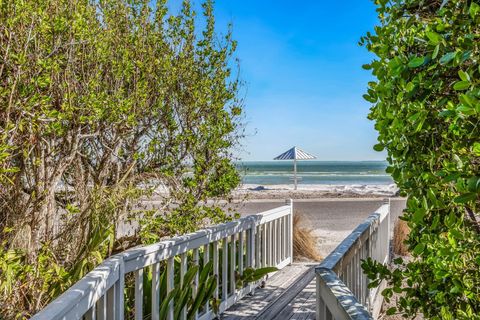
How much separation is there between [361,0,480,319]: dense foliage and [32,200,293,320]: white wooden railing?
126 centimetres

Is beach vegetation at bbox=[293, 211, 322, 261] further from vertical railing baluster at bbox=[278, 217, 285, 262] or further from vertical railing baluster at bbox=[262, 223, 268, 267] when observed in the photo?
vertical railing baluster at bbox=[262, 223, 268, 267]

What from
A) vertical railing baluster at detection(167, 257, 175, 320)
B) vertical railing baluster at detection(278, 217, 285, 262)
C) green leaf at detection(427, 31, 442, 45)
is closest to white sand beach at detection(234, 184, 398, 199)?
vertical railing baluster at detection(278, 217, 285, 262)

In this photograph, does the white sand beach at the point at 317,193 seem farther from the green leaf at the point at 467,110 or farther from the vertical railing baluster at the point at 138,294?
the green leaf at the point at 467,110

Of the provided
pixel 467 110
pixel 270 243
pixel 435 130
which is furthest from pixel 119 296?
pixel 270 243

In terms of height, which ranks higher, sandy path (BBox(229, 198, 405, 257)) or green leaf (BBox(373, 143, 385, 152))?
green leaf (BBox(373, 143, 385, 152))

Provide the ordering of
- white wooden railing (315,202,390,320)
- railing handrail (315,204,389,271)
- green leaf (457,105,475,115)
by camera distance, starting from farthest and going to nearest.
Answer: railing handrail (315,204,389,271) → white wooden railing (315,202,390,320) → green leaf (457,105,475,115)

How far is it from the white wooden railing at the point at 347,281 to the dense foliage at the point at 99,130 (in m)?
1.53

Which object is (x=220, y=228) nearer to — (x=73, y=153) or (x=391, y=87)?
(x=73, y=153)

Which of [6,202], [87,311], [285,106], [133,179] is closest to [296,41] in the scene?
[285,106]

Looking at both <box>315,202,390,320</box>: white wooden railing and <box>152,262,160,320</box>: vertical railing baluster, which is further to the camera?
<box>152,262,160,320</box>: vertical railing baluster

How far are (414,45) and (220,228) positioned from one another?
2.50 metres

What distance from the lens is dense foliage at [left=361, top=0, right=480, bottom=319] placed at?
1253 mm

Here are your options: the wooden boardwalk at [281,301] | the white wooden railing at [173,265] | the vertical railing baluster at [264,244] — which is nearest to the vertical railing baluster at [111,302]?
the white wooden railing at [173,265]

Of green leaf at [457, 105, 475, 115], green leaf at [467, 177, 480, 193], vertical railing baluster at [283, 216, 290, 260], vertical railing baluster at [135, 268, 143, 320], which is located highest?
green leaf at [457, 105, 475, 115]
